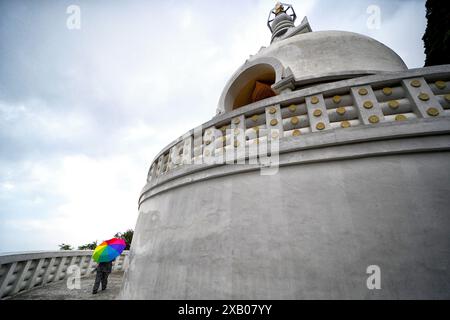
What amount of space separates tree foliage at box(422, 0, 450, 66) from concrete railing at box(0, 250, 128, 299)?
13.6m

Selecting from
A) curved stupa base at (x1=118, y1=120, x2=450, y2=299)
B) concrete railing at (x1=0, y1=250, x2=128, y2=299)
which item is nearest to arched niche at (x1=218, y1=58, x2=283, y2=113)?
curved stupa base at (x1=118, y1=120, x2=450, y2=299)

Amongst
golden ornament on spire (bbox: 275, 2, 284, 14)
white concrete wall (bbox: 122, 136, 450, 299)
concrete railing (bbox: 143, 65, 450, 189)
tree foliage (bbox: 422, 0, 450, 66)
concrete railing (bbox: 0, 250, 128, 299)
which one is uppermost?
golden ornament on spire (bbox: 275, 2, 284, 14)

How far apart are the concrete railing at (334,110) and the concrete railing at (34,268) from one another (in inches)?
156

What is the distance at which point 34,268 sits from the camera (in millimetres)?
6227

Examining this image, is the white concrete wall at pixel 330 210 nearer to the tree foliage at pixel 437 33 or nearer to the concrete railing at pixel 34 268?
the concrete railing at pixel 34 268

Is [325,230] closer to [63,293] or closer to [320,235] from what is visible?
[320,235]

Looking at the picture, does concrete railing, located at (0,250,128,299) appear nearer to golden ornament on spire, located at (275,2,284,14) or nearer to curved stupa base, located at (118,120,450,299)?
curved stupa base, located at (118,120,450,299)

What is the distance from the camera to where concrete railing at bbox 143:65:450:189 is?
2.81 meters

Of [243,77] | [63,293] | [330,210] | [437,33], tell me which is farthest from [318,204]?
[437,33]

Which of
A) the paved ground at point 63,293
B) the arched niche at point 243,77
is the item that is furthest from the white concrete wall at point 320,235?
the paved ground at point 63,293

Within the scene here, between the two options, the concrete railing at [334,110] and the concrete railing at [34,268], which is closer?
the concrete railing at [334,110]

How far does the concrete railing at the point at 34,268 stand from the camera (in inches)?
204

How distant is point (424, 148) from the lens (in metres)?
2.46
